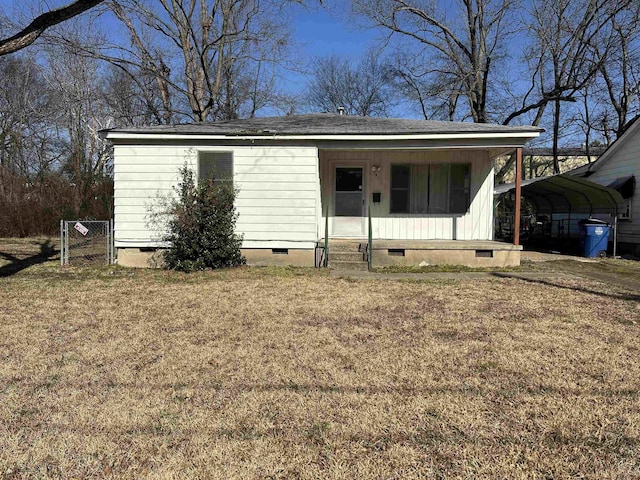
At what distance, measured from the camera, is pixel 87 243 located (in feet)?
41.2

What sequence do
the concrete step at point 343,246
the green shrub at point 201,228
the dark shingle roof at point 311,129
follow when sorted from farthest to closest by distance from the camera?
1. the concrete step at point 343,246
2. the dark shingle roof at point 311,129
3. the green shrub at point 201,228

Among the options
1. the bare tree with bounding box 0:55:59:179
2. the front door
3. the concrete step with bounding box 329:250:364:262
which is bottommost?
the concrete step with bounding box 329:250:364:262

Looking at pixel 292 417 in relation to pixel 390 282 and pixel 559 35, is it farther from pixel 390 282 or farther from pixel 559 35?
pixel 559 35

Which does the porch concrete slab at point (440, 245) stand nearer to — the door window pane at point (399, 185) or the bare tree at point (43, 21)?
the door window pane at point (399, 185)

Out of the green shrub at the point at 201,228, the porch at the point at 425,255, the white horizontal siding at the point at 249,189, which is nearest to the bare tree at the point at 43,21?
the white horizontal siding at the point at 249,189

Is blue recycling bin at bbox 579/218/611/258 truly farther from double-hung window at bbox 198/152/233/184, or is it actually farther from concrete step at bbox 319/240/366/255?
double-hung window at bbox 198/152/233/184

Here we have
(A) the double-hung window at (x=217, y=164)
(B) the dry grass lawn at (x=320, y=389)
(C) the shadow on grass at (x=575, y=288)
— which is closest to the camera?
(B) the dry grass lawn at (x=320, y=389)

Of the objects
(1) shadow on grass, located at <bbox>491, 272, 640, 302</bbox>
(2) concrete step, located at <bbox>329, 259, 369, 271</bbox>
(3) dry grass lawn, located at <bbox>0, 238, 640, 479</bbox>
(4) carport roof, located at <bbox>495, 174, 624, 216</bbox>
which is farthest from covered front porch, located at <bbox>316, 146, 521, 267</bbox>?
(3) dry grass lawn, located at <bbox>0, 238, 640, 479</bbox>

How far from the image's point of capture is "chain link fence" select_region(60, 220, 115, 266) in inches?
364

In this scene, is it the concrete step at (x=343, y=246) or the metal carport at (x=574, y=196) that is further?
the metal carport at (x=574, y=196)

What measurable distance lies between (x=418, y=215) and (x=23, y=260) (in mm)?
9764

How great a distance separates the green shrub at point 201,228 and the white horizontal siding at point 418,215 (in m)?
2.76

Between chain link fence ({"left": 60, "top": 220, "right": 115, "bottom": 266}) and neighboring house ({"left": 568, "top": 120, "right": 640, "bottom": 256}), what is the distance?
13926 mm

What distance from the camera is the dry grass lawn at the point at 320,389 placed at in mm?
2264
